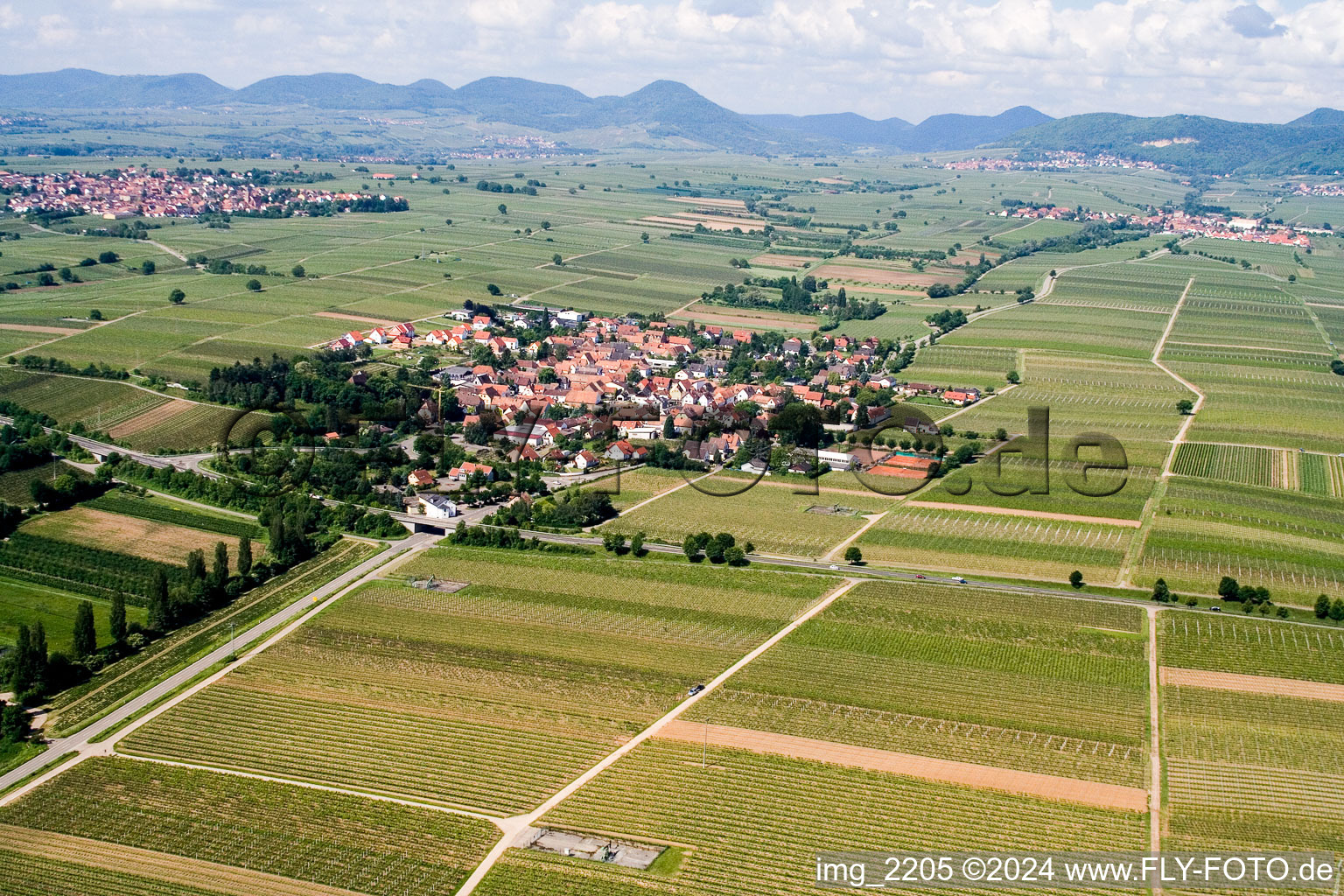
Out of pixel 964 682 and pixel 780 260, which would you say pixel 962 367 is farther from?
pixel 780 260

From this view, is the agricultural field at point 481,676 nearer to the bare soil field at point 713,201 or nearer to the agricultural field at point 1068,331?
the agricultural field at point 1068,331

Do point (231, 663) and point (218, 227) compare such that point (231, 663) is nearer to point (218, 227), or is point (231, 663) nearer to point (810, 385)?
point (810, 385)

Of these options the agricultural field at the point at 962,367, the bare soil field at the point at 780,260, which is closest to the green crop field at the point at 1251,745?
the agricultural field at the point at 962,367

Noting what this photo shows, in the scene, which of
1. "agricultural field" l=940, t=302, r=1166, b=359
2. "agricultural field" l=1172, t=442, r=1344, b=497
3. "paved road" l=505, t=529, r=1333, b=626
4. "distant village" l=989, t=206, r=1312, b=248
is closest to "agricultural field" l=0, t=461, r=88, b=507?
"paved road" l=505, t=529, r=1333, b=626

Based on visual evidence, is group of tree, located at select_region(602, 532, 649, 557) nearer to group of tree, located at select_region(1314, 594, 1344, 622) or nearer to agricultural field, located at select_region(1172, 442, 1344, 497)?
group of tree, located at select_region(1314, 594, 1344, 622)

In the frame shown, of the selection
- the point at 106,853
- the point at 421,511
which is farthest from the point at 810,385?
the point at 106,853

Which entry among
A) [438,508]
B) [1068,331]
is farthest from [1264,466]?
[438,508]
